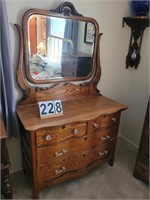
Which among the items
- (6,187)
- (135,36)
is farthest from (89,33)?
(6,187)

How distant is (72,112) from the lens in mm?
1574

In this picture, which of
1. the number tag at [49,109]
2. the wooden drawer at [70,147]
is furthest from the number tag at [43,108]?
the wooden drawer at [70,147]

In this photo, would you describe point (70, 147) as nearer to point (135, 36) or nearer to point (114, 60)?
point (114, 60)

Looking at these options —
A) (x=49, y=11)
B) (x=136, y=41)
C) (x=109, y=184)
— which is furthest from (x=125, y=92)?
(x=49, y=11)

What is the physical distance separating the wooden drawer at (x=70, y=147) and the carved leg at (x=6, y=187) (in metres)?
0.30

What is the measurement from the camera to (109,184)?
5.87ft

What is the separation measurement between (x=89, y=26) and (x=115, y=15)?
38cm

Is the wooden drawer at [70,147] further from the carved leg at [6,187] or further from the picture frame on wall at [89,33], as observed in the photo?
the picture frame on wall at [89,33]

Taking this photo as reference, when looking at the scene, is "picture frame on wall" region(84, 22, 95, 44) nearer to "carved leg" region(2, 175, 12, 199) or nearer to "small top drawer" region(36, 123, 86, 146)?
"small top drawer" region(36, 123, 86, 146)

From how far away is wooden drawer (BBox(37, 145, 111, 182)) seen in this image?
1535 mm

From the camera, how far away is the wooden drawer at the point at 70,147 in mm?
1460

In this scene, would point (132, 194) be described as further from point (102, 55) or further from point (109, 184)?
point (102, 55)

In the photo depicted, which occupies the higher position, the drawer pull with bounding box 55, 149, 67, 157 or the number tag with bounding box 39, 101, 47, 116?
the number tag with bounding box 39, 101, 47, 116

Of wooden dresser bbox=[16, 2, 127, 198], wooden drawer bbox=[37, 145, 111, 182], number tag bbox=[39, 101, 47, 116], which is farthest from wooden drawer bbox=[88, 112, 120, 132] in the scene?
number tag bbox=[39, 101, 47, 116]
